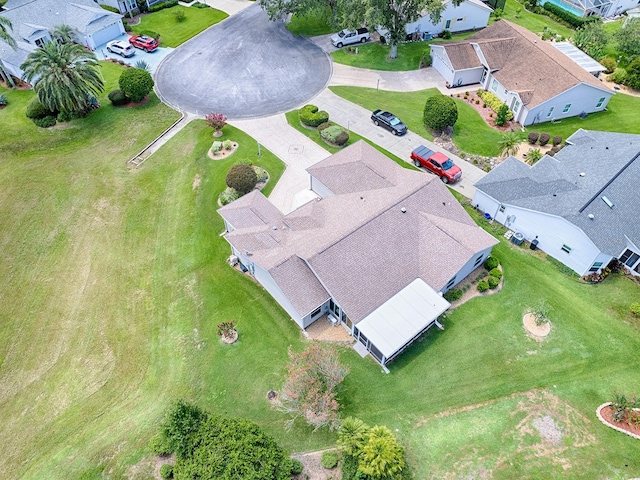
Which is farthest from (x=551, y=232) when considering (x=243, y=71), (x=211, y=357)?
(x=243, y=71)

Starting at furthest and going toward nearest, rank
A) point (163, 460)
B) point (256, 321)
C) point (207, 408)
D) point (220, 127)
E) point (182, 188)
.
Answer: point (220, 127) → point (182, 188) → point (256, 321) → point (207, 408) → point (163, 460)

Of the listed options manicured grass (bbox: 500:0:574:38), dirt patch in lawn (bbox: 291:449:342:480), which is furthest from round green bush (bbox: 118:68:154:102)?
manicured grass (bbox: 500:0:574:38)

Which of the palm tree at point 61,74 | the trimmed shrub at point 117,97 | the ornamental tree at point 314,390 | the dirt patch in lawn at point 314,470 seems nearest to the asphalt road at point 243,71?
the trimmed shrub at point 117,97

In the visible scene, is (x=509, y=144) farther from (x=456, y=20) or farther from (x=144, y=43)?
(x=144, y=43)

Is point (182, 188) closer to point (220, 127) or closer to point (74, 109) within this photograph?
point (220, 127)

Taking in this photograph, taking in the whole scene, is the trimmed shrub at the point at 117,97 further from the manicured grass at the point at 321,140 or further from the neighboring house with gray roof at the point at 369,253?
the neighboring house with gray roof at the point at 369,253

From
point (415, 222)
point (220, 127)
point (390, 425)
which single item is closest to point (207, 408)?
point (390, 425)
